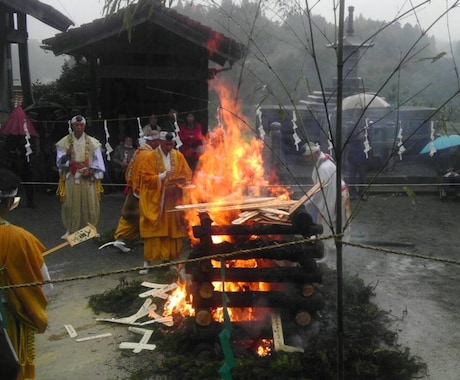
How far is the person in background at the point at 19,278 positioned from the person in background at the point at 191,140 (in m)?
9.17

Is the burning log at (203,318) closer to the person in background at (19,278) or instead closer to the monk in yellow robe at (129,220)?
the person in background at (19,278)

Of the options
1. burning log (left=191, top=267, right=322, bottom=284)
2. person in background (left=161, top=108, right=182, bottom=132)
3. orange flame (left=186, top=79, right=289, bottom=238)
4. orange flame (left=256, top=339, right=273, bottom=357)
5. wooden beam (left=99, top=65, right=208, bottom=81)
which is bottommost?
orange flame (left=256, top=339, right=273, bottom=357)

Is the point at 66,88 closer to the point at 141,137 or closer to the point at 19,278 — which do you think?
the point at 141,137

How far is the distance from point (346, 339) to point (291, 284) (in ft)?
2.64

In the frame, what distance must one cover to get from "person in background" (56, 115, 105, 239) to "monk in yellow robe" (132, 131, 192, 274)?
1.77 metres

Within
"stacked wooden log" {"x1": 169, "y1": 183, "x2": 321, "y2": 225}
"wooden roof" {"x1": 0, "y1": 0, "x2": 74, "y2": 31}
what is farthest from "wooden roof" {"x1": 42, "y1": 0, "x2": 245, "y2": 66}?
"stacked wooden log" {"x1": 169, "y1": 183, "x2": 321, "y2": 225}

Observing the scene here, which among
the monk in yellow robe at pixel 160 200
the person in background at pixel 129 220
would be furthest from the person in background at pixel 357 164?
the monk in yellow robe at pixel 160 200

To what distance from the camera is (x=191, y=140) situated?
1354 cm

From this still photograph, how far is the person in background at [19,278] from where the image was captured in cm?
418

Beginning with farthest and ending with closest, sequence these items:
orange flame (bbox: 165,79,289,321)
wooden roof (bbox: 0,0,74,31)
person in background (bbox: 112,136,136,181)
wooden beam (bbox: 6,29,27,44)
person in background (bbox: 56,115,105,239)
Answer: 1. wooden beam (bbox: 6,29,27,44)
2. person in background (bbox: 112,136,136,181)
3. wooden roof (bbox: 0,0,74,31)
4. person in background (bbox: 56,115,105,239)
5. orange flame (bbox: 165,79,289,321)

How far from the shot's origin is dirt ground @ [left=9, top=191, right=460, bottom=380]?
5430 mm

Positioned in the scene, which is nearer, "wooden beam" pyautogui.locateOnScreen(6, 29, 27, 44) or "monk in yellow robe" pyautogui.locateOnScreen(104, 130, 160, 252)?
"monk in yellow robe" pyautogui.locateOnScreen(104, 130, 160, 252)

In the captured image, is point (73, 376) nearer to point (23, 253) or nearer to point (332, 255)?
point (23, 253)

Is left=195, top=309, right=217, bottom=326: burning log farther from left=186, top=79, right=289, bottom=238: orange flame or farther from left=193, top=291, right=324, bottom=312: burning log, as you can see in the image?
left=186, top=79, right=289, bottom=238: orange flame
